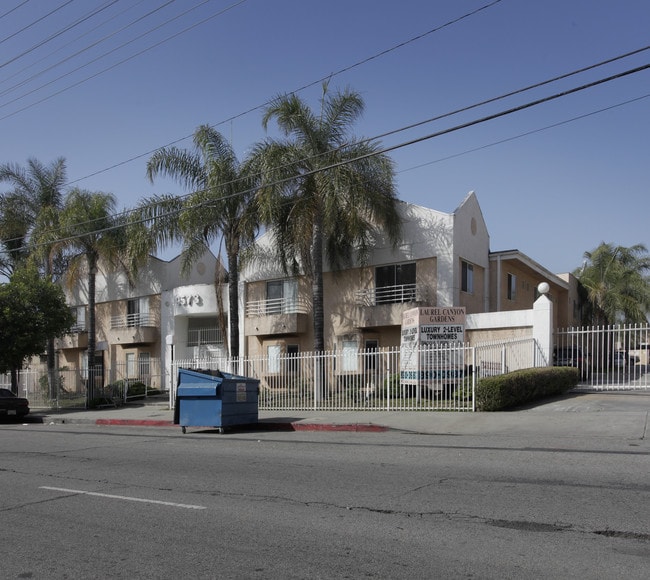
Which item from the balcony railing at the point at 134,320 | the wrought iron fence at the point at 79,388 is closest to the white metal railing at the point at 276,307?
the wrought iron fence at the point at 79,388

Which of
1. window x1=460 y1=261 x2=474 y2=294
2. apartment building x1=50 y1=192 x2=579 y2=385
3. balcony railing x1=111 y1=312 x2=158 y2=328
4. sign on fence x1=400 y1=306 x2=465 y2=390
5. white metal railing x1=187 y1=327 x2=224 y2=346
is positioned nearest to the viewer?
sign on fence x1=400 y1=306 x2=465 y2=390

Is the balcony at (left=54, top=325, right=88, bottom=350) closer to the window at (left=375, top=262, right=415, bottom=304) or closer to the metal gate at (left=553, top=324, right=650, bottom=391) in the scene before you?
the window at (left=375, top=262, right=415, bottom=304)

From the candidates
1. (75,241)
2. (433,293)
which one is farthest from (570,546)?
(75,241)

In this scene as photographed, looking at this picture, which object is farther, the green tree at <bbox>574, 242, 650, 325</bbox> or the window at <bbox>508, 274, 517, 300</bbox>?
the green tree at <bbox>574, 242, 650, 325</bbox>

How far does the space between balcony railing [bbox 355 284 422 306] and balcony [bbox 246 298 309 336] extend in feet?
9.19

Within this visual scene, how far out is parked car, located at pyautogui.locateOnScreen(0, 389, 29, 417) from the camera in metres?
23.6

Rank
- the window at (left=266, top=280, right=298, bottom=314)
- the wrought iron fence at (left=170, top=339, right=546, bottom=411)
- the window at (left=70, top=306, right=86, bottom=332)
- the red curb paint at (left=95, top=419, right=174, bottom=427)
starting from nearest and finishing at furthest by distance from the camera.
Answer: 1. the wrought iron fence at (left=170, top=339, right=546, bottom=411)
2. the red curb paint at (left=95, top=419, right=174, bottom=427)
3. the window at (left=266, top=280, right=298, bottom=314)
4. the window at (left=70, top=306, right=86, bottom=332)

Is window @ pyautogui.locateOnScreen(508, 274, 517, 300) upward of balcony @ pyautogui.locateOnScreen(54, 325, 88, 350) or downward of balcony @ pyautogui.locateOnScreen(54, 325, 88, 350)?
upward

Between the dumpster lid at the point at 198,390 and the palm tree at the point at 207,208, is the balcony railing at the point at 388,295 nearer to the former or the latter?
the palm tree at the point at 207,208

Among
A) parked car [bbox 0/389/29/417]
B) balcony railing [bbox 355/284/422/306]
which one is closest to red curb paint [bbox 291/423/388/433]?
balcony railing [bbox 355/284/422/306]

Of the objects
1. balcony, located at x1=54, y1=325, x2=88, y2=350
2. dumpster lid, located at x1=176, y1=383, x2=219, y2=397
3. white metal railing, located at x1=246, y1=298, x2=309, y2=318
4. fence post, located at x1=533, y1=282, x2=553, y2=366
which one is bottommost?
dumpster lid, located at x1=176, y1=383, x2=219, y2=397

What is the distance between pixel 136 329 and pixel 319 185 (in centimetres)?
1642

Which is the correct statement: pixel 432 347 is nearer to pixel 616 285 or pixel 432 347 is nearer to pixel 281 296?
pixel 281 296

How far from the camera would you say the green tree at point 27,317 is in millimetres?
26516
